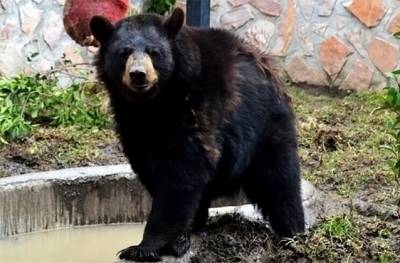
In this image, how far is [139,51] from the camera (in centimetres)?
519

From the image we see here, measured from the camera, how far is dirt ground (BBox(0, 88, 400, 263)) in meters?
5.57

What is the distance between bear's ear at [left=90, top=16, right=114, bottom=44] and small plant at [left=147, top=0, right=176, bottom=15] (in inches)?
212

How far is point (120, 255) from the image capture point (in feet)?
17.2

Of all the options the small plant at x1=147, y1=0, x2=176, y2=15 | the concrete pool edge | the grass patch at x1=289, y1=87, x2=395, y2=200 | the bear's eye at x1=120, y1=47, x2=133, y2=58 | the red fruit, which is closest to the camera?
the bear's eye at x1=120, y1=47, x2=133, y2=58

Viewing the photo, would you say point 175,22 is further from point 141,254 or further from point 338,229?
point 338,229

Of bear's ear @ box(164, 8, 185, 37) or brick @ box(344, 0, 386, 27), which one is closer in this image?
bear's ear @ box(164, 8, 185, 37)

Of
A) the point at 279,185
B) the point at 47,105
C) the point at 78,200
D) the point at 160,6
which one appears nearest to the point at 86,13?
the point at 47,105

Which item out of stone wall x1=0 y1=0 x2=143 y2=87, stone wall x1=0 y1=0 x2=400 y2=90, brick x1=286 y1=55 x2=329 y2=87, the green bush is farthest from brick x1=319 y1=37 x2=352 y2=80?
the green bush

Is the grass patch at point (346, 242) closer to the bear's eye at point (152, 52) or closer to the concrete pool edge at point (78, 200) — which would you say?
the concrete pool edge at point (78, 200)

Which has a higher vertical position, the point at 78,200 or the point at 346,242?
the point at 346,242

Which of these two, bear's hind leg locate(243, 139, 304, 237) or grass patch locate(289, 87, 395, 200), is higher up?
bear's hind leg locate(243, 139, 304, 237)

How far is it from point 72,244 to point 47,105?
281 cm

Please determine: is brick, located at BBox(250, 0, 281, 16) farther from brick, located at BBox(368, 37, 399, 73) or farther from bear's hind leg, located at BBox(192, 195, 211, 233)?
bear's hind leg, located at BBox(192, 195, 211, 233)

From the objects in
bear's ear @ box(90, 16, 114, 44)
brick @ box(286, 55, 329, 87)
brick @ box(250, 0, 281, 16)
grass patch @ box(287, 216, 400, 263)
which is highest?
bear's ear @ box(90, 16, 114, 44)
